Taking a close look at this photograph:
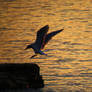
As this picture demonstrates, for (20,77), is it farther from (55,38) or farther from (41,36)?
(55,38)

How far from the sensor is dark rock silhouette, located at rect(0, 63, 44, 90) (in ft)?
3.39

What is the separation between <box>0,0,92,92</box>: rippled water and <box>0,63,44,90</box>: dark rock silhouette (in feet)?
1.13

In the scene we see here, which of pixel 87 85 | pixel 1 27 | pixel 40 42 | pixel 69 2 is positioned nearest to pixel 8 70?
pixel 40 42

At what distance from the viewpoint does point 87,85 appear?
1.41 meters

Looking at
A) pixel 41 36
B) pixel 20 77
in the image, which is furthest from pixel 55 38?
pixel 20 77

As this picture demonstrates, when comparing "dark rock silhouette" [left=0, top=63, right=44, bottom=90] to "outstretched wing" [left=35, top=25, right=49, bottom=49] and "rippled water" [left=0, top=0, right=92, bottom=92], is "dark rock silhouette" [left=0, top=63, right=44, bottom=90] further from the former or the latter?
"rippled water" [left=0, top=0, right=92, bottom=92]

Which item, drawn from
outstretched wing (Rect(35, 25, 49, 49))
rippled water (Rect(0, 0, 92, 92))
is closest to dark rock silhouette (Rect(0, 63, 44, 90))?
outstretched wing (Rect(35, 25, 49, 49))

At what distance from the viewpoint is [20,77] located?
1067 millimetres

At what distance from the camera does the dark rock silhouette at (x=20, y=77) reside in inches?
40.7

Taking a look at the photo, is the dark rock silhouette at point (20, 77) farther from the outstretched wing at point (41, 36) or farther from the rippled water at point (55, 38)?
the rippled water at point (55, 38)

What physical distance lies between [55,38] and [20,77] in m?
0.62

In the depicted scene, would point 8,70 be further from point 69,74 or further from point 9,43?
point 69,74

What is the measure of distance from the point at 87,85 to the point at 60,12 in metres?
0.79

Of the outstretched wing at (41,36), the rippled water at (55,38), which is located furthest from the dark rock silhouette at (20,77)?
the rippled water at (55,38)
